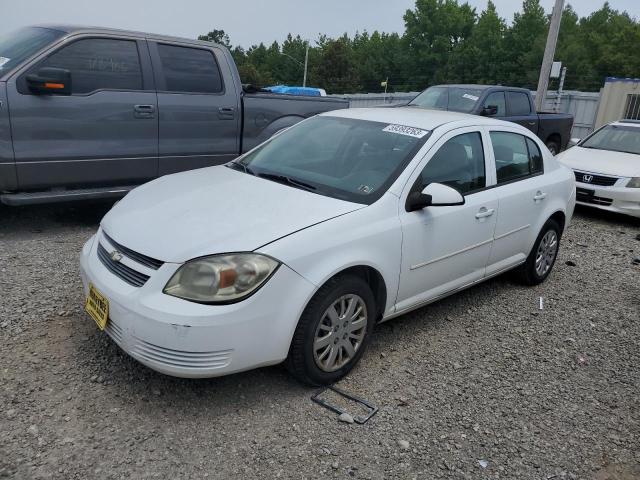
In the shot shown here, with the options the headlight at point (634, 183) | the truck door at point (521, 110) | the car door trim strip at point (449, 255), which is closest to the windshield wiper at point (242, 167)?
the car door trim strip at point (449, 255)

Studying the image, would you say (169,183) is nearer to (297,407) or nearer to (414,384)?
(297,407)

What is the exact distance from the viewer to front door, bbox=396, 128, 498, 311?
3.62m

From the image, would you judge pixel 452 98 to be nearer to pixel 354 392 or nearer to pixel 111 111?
pixel 111 111

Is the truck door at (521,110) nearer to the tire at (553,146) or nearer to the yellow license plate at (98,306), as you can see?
the tire at (553,146)

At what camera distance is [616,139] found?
9453mm

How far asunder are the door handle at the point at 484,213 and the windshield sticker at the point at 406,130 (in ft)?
2.38

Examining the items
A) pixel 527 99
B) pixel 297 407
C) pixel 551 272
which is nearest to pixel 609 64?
pixel 527 99

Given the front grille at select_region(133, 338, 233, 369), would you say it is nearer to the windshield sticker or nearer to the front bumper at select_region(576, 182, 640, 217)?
the windshield sticker

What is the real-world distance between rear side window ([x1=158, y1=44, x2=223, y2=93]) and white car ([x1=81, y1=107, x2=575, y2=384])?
7.15 ft

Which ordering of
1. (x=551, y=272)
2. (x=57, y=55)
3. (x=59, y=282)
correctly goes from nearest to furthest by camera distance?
(x=59, y=282)
(x=57, y=55)
(x=551, y=272)

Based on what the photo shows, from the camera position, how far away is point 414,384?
11.3 ft

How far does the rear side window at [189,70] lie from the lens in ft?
19.7

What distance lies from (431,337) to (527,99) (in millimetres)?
9546

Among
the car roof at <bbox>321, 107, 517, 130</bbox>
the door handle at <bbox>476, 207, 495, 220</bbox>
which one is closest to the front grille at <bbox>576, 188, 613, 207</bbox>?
the car roof at <bbox>321, 107, 517, 130</bbox>
